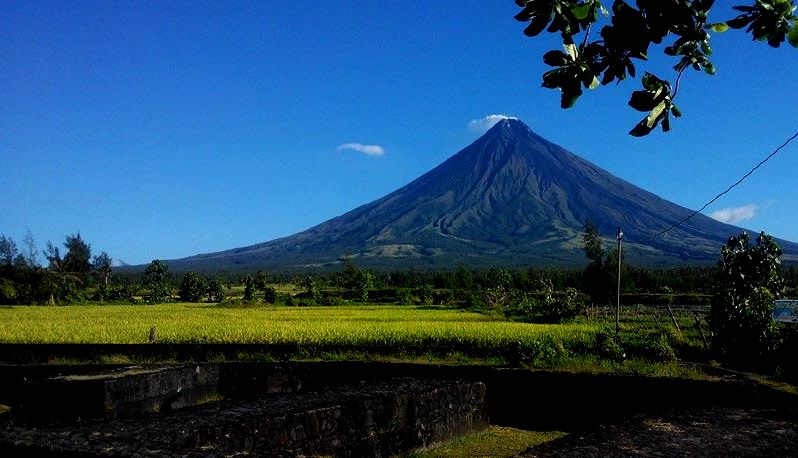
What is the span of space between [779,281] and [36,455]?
56.6ft

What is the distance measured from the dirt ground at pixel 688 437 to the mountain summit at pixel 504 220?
400 feet

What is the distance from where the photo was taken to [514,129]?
198 meters

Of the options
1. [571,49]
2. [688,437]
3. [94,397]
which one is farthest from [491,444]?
[571,49]

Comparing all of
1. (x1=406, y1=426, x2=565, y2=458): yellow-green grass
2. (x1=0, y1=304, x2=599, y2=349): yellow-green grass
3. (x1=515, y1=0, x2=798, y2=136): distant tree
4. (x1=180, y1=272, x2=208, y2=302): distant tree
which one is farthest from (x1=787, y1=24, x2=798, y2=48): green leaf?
(x1=180, y1=272, x2=208, y2=302): distant tree

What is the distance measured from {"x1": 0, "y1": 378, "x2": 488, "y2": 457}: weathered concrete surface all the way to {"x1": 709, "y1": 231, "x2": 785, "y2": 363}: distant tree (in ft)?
26.4

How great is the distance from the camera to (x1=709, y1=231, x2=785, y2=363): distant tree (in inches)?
619

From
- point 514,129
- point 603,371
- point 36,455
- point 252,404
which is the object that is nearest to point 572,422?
point 603,371

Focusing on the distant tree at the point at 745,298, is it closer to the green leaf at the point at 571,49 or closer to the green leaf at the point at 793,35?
the green leaf at the point at 793,35

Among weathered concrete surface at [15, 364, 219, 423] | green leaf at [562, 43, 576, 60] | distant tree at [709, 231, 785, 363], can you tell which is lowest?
weathered concrete surface at [15, 364, 219, 423]

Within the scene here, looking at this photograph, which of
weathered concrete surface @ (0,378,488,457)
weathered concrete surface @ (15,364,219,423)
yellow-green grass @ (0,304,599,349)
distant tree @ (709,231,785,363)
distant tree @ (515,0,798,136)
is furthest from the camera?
yellow-green grass @ (0,304,599,349)

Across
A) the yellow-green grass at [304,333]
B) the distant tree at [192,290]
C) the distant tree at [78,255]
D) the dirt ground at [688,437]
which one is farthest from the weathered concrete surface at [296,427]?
the distant tree at [78,255]

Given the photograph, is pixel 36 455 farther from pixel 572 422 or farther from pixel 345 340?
pixel 345 340

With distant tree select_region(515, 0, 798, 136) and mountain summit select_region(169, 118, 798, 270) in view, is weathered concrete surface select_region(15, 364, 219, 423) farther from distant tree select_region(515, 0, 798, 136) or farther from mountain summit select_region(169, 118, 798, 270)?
mountain summit select_region(169, 118, 798, 270)

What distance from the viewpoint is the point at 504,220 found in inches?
6447
